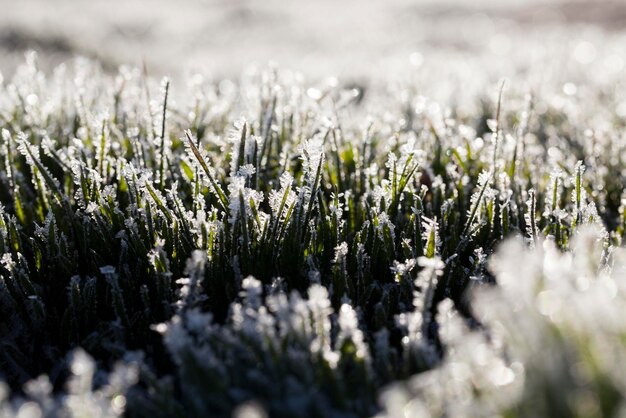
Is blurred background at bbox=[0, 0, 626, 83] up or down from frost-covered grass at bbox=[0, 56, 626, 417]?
up

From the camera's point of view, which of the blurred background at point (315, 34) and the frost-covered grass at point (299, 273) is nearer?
the frost-covered grass at point (299, 273)

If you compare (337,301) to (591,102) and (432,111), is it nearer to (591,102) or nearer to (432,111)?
(432,111)

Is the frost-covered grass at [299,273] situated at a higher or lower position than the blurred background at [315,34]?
lower

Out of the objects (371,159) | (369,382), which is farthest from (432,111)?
(369,382)

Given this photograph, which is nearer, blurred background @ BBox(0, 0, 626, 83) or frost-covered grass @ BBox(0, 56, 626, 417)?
frost-covered grass @ BBox(0, 56, 626, 417)
